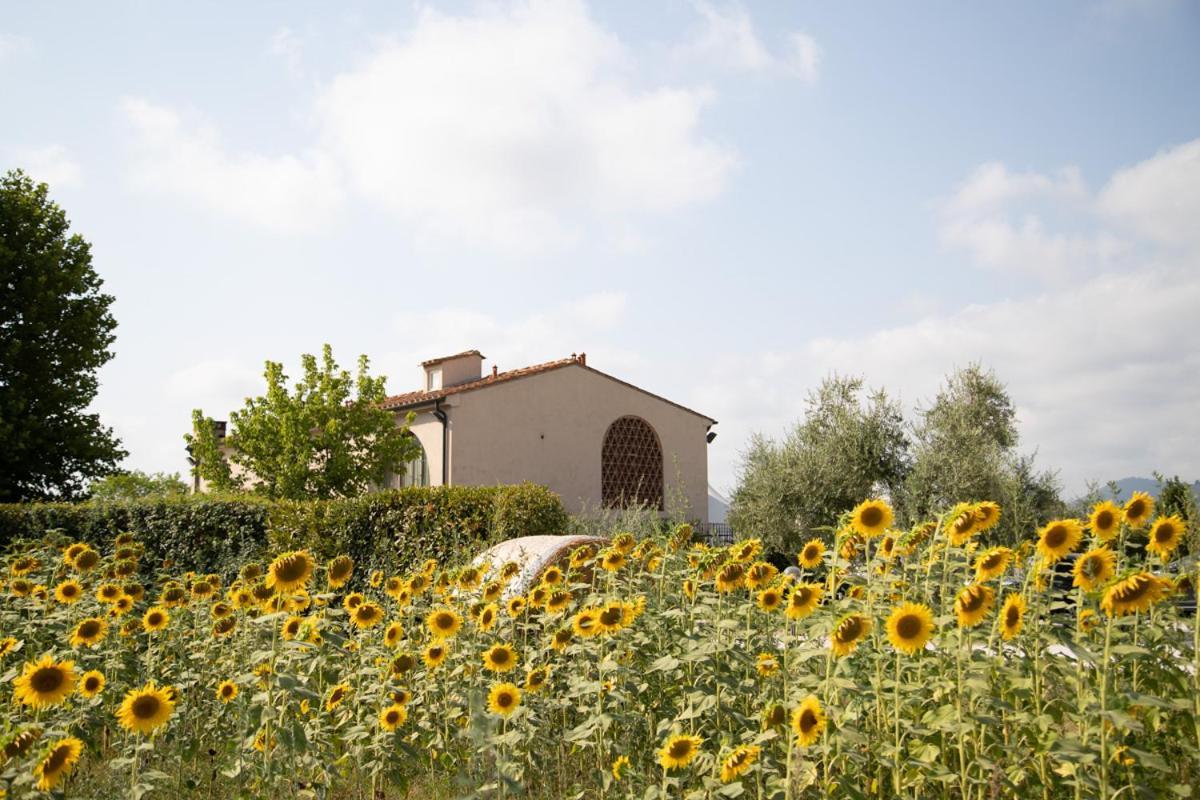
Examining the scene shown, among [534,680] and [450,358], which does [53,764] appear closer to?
[534,680]

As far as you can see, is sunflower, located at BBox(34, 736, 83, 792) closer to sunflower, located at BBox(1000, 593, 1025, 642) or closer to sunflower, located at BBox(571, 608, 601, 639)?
sunflower, located at BBox(571, 608, 601, 639)

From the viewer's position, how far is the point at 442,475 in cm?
2461

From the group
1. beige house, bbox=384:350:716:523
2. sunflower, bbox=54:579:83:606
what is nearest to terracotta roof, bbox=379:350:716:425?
beige house, bbox=384:350:716:523

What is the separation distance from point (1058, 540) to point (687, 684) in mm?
1692

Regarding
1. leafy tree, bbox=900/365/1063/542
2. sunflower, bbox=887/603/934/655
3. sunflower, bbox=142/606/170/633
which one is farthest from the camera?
leafy tree, bbox=900/365/1063/542

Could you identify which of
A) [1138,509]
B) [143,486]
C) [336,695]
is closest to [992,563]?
[1138,509]

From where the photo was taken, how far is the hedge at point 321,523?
1201 centimetres

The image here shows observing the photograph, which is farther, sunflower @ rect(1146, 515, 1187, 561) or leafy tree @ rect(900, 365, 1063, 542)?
leafy tree @ rect(900, 365, 1063, 542)

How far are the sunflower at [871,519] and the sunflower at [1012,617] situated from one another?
0.53m

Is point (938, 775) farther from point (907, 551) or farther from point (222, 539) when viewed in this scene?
point (222, 539)

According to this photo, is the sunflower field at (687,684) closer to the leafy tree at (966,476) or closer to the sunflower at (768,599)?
the sunflower at (768,599)

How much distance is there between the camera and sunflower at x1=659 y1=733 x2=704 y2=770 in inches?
131

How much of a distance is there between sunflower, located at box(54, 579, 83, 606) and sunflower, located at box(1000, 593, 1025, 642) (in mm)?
5030

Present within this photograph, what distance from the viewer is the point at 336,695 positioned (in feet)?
14.9
